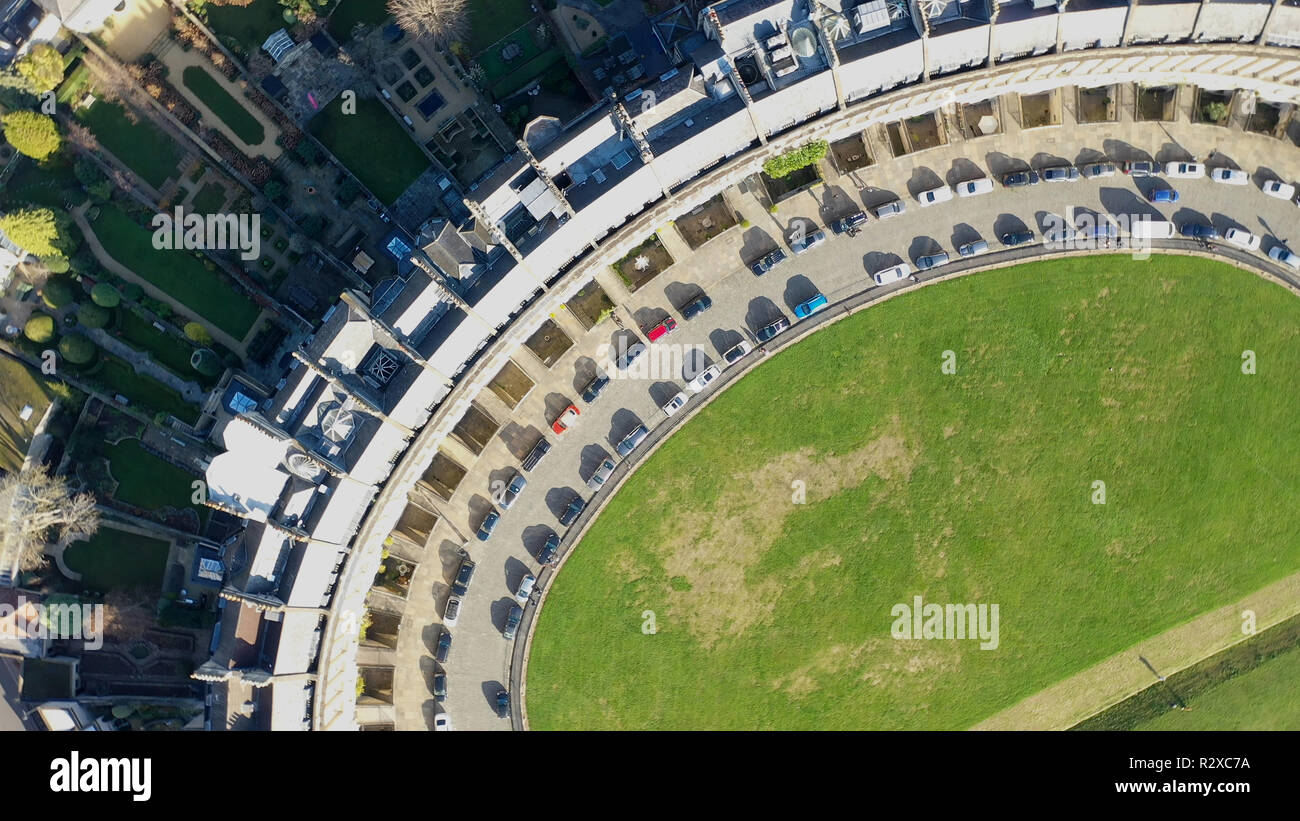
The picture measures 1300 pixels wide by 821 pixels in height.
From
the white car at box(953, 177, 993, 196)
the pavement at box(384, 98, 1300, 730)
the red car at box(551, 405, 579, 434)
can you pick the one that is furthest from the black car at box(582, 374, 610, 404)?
the white car at box(953, 177, 993, 196)

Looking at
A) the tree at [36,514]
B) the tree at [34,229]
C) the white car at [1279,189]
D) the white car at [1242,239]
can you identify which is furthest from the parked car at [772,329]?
the tree at [34,229]

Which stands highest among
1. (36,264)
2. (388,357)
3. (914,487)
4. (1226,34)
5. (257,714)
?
(1226,34)

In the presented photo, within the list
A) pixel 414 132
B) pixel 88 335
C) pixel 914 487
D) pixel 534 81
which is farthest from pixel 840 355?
pixel 88 335

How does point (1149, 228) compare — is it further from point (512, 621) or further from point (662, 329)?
point (512, 621)

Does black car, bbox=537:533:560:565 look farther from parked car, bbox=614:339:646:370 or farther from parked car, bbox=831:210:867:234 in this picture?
parked car, bbox=831:210:867:234

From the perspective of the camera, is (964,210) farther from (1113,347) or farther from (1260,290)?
(1260,290)

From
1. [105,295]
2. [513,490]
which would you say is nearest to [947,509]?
[513,490]

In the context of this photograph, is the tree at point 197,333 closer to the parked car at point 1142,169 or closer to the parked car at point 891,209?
the parked car at point 891,209
